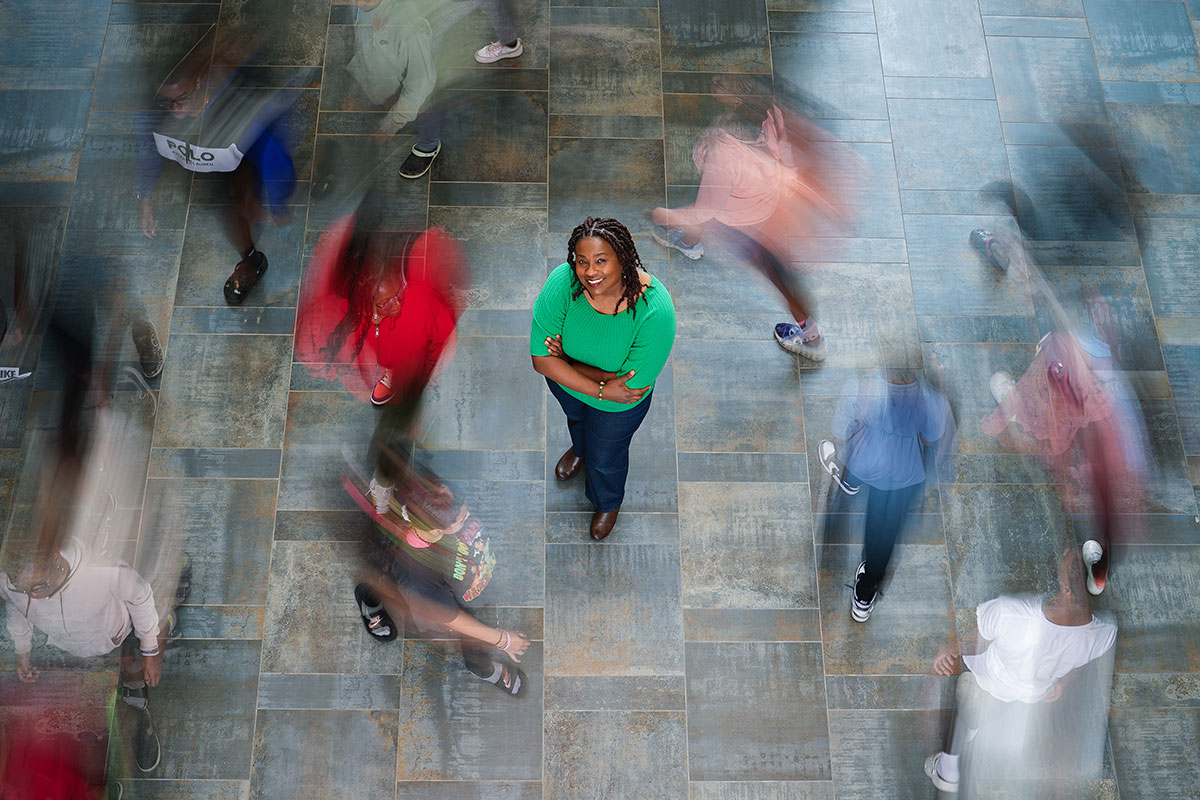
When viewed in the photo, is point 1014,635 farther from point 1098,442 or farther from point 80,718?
point 80,718

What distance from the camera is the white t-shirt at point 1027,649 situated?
3852 mm

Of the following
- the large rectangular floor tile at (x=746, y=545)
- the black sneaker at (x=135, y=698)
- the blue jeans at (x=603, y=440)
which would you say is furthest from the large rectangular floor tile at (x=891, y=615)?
the black sneaker at (x=135, y=698)

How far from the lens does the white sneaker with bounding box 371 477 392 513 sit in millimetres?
4441

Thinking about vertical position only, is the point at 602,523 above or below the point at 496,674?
above

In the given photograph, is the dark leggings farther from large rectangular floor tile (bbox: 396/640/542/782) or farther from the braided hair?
large rectangular floor tile (bbox: 396/640/542/782)

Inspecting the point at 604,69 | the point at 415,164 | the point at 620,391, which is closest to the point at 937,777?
the point at 620,391

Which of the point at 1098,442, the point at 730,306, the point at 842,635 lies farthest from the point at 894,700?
the point at 730,306

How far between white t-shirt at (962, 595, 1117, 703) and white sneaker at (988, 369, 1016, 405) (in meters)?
1.16

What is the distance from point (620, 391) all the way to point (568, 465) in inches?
49.4

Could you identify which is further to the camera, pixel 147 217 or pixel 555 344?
pixel 147 217

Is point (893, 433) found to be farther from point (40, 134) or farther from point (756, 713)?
point (40, 134)

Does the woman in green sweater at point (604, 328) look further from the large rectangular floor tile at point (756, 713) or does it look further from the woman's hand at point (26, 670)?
the woman's hand at point (26, 670)

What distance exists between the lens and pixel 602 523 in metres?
4.37

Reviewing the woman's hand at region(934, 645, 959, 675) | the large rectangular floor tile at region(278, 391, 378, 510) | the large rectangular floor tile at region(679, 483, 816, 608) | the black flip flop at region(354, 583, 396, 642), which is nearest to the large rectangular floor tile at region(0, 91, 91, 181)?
the large rectangular floor tile at region(278, 391, 378, 510)
